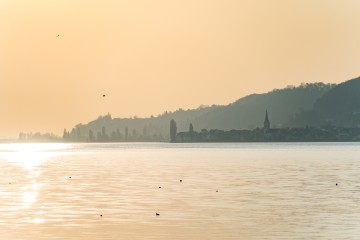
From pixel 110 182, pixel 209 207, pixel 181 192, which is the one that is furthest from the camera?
pixel 110 182

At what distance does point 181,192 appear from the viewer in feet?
245

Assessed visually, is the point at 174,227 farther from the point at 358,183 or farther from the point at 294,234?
the point at 358,183

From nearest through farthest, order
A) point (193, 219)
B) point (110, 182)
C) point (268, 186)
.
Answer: point (193, 219) → point (268, 186) → point (110, 182)

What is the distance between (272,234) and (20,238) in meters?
13.7

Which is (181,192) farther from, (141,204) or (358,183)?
(358,183)

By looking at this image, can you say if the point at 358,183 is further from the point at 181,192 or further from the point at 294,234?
the point at 294,234

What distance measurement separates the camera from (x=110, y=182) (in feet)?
303

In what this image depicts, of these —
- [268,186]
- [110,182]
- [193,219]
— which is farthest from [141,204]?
[110,182]

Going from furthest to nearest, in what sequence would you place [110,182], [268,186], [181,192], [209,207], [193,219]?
1. [110,182]
2. [268,186]
3. [181,192]
4. [209,207]
5. [193,219]

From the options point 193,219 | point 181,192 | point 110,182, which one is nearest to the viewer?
point 193,219

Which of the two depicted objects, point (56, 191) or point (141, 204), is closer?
point (141, 204)

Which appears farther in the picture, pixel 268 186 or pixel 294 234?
pixel 268 186

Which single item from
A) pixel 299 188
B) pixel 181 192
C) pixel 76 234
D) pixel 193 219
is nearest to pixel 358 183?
pixel 299 188

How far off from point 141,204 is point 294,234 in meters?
20.5
